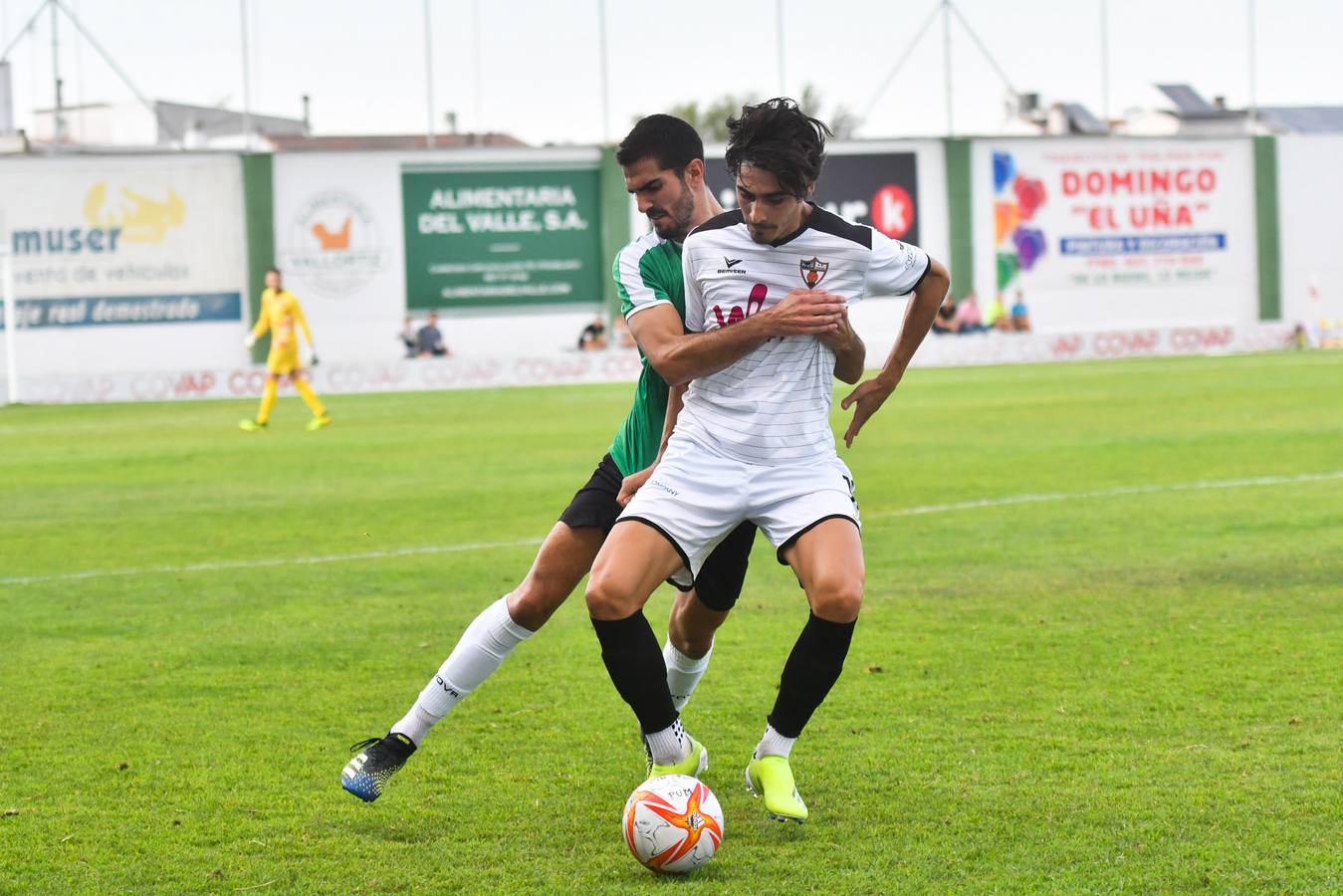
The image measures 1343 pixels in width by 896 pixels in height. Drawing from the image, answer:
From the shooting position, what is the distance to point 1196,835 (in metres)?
4.54

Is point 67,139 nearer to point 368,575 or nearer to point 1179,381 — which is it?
point 1179,381

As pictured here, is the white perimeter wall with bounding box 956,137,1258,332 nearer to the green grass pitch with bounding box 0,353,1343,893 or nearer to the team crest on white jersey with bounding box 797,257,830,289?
the green grass pitch with bounding box 0,353,1343,893

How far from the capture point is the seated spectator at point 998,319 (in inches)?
1785

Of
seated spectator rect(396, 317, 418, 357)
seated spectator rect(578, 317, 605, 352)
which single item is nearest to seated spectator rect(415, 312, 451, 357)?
seated spectator rect(396, 317, 418, 357)

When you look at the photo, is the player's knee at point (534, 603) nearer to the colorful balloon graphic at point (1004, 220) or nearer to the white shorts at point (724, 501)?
the white shorts at point (724, 501)

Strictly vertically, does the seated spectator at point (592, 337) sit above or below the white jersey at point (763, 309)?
above

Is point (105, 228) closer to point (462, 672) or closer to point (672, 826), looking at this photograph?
point (462, 672)

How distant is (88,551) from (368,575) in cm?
259

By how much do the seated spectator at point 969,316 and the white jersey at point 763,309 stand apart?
40.0m

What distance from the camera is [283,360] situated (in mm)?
23672

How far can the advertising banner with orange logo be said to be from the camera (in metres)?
41.9

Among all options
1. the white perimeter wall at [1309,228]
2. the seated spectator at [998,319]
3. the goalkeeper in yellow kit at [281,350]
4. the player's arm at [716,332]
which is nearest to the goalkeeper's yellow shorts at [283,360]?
the goalkeeper in yellow kit at [281,350]

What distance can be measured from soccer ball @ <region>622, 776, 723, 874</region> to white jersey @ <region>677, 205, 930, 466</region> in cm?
98

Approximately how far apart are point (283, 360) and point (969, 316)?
25.3m
